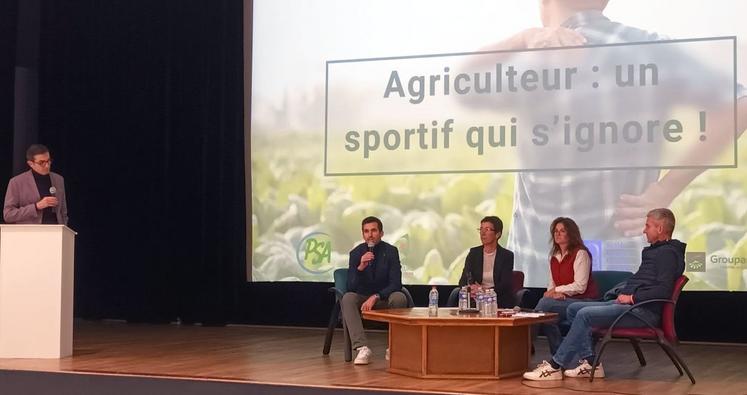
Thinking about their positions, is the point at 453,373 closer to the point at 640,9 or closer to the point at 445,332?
the point at 445,332

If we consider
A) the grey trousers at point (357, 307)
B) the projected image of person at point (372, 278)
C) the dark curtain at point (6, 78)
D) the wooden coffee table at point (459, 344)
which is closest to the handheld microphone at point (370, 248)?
the projected image of person at point (372, 278)

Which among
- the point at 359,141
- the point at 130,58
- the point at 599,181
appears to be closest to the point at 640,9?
the point at 599,181

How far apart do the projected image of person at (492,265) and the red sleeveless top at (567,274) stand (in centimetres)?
37

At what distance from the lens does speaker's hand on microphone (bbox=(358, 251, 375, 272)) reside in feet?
20.2

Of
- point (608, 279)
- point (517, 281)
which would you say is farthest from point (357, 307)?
point (608, 279)

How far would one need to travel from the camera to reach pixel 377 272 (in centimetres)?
625

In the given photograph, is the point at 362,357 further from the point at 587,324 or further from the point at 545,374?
the point at 587,324

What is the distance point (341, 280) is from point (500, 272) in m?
1.10

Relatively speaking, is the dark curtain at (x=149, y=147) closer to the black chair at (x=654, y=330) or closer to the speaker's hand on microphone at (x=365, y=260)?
the speaker's hand on microphone at (x=365, y=260)

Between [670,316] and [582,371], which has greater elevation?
[670,316]

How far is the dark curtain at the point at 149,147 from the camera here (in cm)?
888

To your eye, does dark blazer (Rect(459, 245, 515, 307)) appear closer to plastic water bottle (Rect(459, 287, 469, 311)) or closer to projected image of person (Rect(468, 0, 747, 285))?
plastic water bottle (Rect(459, 287, 469, 311))

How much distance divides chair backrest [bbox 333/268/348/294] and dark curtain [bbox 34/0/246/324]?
2.41 meters

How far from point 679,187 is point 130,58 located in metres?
5.07
